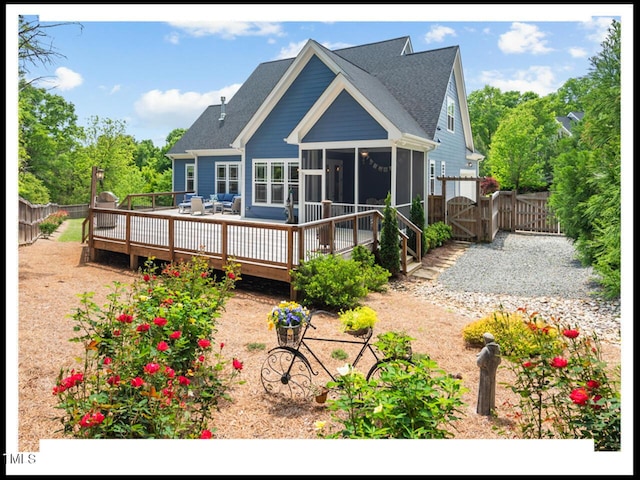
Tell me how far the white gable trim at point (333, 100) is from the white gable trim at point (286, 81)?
1095mm

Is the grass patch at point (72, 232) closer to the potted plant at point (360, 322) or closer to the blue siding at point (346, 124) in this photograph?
the blue siding at point (346, 124)

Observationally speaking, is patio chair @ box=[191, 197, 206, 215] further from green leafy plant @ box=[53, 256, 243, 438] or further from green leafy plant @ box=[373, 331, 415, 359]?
green leafy plant @ box=[373, 331, 415, 359]

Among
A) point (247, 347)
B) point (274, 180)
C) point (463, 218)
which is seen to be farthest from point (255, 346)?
point (463, 218)

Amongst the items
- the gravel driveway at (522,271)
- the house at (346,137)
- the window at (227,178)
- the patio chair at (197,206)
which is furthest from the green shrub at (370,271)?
the window at (227,178)

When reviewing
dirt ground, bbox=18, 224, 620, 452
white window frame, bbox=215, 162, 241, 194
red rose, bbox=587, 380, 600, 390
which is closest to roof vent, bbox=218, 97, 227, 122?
white window frame, bbox=215, 162, 241, 194

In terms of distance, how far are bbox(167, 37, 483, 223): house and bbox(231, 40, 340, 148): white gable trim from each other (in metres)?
0.03

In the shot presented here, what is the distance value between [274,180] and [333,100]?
11.6 ft

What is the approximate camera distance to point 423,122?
1357 centimetres

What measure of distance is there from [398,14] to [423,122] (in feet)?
35.6

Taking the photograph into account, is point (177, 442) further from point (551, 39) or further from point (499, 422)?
point (551, 39)

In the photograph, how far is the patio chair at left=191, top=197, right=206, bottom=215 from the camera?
15578mm

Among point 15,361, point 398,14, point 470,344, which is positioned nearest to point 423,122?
point 470,344

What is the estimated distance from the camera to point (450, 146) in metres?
15.8

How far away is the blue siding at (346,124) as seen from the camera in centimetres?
1092
